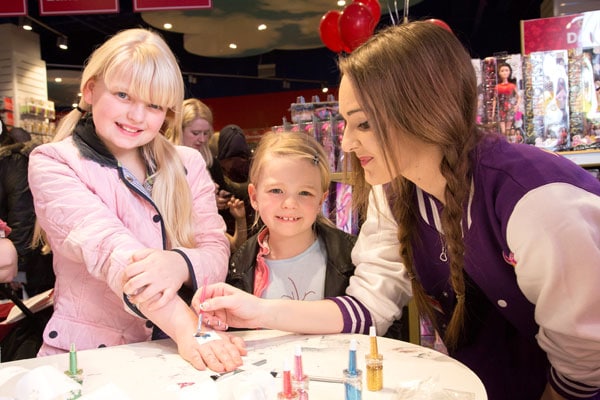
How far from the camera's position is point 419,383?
3.27ft

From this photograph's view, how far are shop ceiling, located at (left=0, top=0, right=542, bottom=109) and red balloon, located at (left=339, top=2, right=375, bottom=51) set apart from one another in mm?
4448

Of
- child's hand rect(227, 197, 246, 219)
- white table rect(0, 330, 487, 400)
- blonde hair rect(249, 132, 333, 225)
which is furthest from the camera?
child's hand rect(227, 197, 246, 219)

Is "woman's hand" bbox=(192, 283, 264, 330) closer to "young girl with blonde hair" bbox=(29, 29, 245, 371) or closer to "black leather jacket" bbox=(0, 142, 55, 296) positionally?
"young girl with blonde hair" bbox=(29, 29, 245, 371)

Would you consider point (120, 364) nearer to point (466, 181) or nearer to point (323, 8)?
point (466, 181)

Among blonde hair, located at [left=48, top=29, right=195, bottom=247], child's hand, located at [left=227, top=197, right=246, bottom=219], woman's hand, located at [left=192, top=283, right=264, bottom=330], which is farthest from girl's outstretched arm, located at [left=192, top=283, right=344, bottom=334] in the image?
child's hand, located at [left=227, top=197, right=246, bottom=219]

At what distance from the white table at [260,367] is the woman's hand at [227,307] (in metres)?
0.05

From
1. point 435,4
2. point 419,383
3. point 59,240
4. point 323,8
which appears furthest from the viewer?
point 435,4

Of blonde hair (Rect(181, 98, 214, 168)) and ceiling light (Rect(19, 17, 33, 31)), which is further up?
ceiling light (Rect(19, 17, 33, 31))

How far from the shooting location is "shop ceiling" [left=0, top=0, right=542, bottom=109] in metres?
8.08

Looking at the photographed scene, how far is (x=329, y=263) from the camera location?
1.81 meters

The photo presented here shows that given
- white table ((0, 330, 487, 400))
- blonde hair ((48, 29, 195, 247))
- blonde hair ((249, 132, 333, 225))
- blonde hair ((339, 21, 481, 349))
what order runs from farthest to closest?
1. blonde hair ((249, 132, 333, 225))
2. blonde hair ((48, 29, 195, 247))
3. blonde hair ((339, 21, 481, 349))
4. white table ((0, 330, 487, 400))

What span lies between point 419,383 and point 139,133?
97cm

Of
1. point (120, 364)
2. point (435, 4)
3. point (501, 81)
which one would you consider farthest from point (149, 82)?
point (435, 4)

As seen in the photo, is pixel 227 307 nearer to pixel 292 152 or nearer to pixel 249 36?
pixel 292 152
